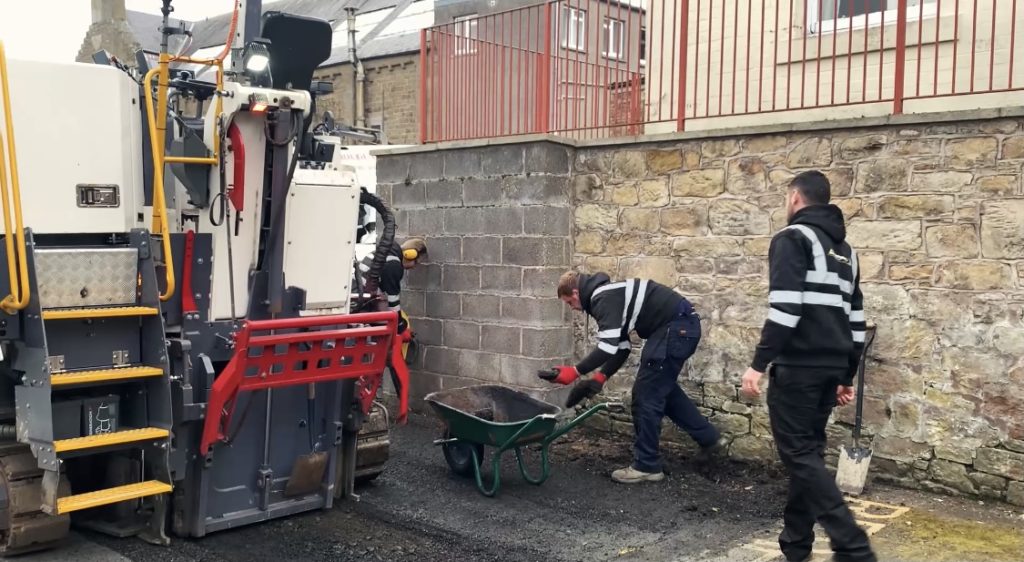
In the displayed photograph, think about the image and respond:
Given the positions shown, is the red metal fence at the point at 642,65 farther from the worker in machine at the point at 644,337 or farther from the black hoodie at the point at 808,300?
the black hoodie at the point at 808,300

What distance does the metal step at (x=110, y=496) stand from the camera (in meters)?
4.45

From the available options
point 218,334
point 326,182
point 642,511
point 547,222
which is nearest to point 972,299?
point 642,511

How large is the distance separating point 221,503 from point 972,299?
4.61 m

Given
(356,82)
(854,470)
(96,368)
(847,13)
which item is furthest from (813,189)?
(356,82)

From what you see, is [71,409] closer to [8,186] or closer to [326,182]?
[8,186]

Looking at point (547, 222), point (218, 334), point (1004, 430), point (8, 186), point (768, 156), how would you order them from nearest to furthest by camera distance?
point (8, 186), point (218, 334), point (1004, 430), point (768, 156), point (547, 222)

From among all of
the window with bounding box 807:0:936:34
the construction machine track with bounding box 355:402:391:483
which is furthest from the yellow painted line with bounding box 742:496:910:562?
the window with bounding box 807:0:936:34

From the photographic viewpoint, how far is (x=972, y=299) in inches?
229

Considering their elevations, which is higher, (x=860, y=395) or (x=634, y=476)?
(x=860, y=395)

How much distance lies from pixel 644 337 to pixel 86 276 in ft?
12.0

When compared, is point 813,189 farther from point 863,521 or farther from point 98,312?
point 98,312

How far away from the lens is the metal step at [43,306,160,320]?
4520 millimetres

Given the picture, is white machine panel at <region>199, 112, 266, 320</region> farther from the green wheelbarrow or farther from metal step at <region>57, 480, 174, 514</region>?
the green wheelbarrow

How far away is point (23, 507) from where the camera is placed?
4.66 metres
